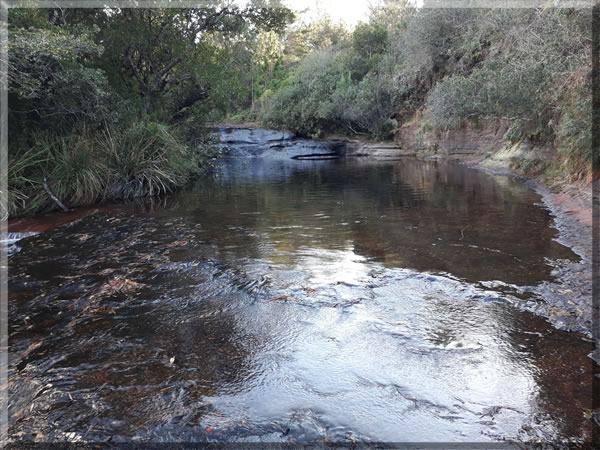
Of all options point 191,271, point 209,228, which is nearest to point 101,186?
point 209,228

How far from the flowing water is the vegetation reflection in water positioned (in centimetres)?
2

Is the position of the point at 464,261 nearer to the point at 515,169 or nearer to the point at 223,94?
the point at 515,169

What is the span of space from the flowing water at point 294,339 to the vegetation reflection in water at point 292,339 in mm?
17

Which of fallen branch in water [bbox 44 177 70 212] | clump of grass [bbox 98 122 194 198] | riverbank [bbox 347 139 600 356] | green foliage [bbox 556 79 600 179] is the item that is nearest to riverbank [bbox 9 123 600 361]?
riverbank [bbox 347 139 600 356]

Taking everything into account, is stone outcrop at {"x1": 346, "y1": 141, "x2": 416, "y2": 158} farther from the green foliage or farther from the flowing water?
the flowing water

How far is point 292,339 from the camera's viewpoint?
4.17 m

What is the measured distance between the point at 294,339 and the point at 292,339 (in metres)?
0.02

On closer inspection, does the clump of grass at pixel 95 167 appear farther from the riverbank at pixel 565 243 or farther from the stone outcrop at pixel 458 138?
the stone outcrop at pixel 458 138

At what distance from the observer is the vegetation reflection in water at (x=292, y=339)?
9.88 feet

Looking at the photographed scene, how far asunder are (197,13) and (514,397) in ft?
53.8

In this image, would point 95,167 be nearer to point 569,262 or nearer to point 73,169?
point 73,169

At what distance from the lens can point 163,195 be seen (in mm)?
13578

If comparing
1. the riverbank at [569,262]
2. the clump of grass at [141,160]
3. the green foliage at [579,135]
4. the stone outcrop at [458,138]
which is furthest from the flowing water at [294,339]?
the stone outcrop at [458,138]

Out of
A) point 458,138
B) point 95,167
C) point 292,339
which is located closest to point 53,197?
point 95,167
